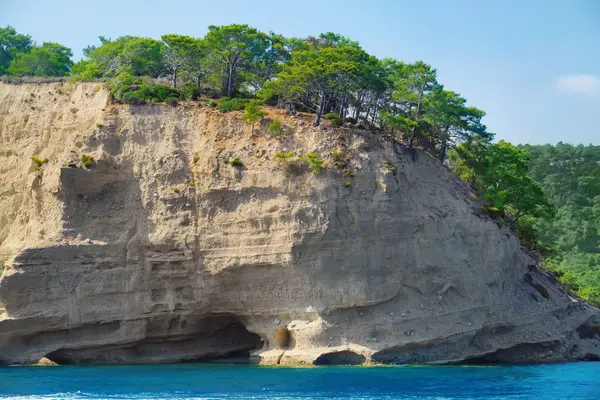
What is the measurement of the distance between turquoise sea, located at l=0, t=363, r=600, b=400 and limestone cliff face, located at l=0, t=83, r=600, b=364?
2184 mm

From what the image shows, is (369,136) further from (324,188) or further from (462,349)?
(462,349)

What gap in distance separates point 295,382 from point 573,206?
213ft

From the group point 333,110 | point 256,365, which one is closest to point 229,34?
point 333,110

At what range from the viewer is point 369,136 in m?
45.4

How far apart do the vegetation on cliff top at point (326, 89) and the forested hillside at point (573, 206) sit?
2614 cm

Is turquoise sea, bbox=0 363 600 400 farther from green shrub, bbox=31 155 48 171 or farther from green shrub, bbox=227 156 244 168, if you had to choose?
green shrub, bbox=31 155 48 171

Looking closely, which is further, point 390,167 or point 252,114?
point 252,114

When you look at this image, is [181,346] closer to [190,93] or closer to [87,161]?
[87,161]

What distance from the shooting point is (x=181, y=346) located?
4388cm

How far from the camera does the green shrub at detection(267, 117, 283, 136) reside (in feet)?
147

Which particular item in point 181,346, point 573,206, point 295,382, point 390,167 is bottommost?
point 181,346

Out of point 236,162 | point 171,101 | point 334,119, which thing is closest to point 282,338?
point 236,162

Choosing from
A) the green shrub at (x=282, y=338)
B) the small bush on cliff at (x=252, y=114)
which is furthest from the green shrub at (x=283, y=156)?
the green shrub at (x=282, y=338)

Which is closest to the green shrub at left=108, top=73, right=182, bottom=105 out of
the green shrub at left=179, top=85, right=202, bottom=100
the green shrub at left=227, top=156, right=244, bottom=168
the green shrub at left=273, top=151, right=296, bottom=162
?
the green shrub at left=179, top=85, right=202, bottom=100
